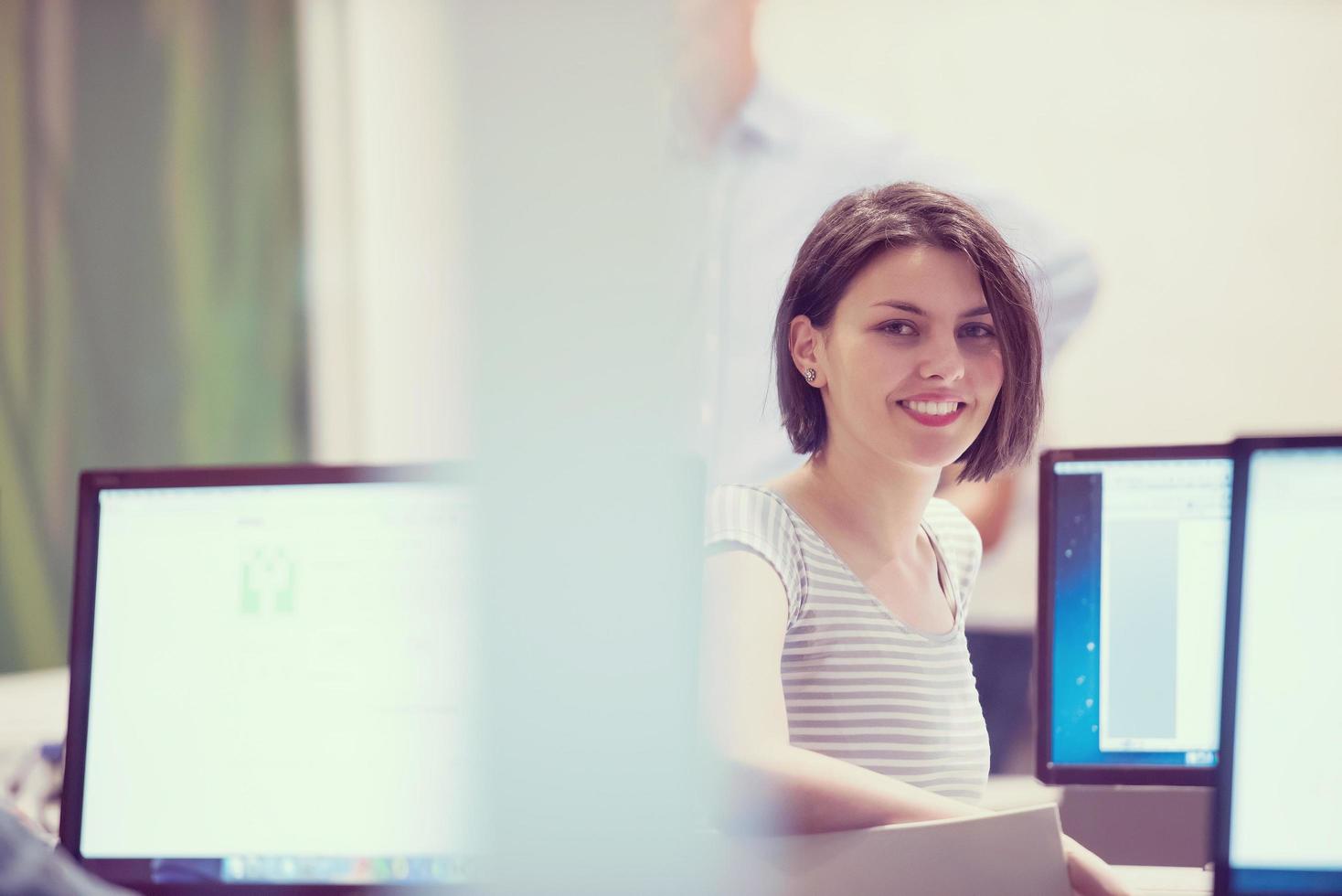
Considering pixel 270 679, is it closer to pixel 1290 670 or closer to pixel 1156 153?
pixel 1290 670

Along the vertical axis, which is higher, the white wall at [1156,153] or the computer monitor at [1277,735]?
the white wall at [1156,153]

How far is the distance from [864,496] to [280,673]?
1.22 feet

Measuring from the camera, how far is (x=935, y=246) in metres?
0.58

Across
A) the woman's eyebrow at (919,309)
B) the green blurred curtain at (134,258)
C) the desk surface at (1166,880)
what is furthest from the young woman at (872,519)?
the green blurred curtain at (134,258)

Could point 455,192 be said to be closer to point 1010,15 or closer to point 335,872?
point 335,872

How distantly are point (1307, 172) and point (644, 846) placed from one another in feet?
3.62

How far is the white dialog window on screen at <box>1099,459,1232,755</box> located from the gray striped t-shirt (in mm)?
123

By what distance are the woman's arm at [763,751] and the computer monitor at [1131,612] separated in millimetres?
129

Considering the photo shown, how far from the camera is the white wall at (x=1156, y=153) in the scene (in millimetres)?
1230

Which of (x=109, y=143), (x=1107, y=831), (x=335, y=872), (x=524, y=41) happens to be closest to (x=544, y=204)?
(x=524, y=41)

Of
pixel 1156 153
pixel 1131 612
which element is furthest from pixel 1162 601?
pixel 1156 153

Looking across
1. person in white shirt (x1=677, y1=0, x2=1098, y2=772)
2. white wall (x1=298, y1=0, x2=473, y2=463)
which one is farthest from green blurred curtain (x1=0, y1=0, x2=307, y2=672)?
person in white shirt (x1=677, y1=0, x2=1098, y2=772)

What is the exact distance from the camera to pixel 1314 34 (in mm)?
1232

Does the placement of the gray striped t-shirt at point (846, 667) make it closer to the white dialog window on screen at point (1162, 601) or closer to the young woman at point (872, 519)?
the young woman at point (872, 519)
